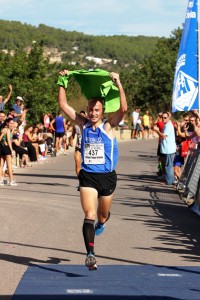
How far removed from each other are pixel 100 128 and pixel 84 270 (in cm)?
157

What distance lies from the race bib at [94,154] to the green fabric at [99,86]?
525mm

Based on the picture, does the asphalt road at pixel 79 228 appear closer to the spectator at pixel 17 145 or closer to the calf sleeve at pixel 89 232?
the calf sleeve at pixel 89 232

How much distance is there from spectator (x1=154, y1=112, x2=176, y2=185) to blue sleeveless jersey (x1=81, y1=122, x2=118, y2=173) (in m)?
11.6

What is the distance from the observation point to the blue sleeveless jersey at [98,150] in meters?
9.67

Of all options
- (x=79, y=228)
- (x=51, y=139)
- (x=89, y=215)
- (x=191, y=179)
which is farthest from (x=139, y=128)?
(x=89, y=215)

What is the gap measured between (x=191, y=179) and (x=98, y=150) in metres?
7.68

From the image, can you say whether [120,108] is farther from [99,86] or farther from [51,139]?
[51,139]

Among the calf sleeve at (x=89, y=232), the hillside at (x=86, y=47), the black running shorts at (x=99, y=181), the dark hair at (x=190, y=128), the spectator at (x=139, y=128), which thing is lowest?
the spectator at (x=139, y=128)

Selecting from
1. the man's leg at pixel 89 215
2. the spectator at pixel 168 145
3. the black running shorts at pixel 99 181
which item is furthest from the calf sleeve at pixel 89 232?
the spectator at pixel 168 145

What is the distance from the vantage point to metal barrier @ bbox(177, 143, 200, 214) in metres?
16.2

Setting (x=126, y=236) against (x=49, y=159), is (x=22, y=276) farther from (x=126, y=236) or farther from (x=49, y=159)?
(x=49, y=159)

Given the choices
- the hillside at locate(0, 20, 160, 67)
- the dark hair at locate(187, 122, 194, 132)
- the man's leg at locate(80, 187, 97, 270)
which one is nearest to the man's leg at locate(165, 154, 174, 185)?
the dark hair at locate(187, 122, 194, 132)

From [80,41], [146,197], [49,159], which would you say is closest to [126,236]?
[146,197]

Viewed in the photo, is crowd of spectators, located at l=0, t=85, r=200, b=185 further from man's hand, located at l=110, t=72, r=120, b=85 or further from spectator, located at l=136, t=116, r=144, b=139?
spectator, located at l=136, t=116, r=144, b=139
